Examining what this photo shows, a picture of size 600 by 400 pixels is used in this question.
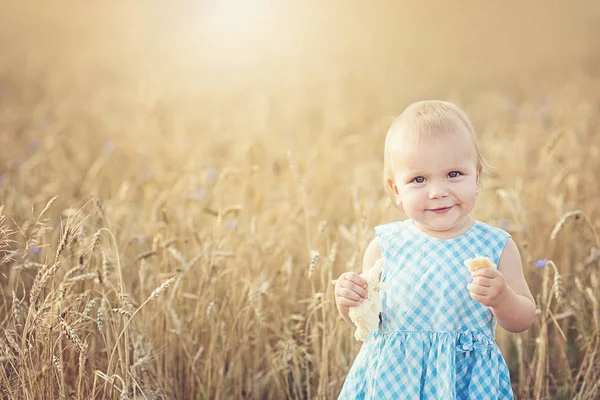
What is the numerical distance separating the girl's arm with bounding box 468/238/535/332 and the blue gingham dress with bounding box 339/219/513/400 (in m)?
0.04

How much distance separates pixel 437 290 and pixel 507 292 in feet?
0.69

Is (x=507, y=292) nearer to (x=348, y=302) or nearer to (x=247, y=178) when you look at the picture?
(x=348, y=302)

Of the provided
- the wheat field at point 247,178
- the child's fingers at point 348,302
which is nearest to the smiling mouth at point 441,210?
the child's fingers at point 348,302

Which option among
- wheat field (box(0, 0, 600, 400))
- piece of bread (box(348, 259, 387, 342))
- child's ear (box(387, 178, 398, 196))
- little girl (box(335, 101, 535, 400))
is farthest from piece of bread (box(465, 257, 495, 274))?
wheat field (box(0, 0, 600, 400))

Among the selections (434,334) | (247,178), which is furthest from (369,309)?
(247,178)

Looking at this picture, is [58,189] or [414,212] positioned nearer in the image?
[414,212]

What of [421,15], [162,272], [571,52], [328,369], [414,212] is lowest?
[328,369]

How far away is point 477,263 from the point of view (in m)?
1.92

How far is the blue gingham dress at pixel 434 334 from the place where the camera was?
2.04 m

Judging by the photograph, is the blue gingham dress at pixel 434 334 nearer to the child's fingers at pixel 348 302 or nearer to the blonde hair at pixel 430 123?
the child's fingers at pixel 348 302

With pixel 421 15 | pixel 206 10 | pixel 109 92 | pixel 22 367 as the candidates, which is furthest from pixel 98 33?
pixel 22 367

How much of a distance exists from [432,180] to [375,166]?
2783 mm

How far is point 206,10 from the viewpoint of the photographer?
9.08 metres

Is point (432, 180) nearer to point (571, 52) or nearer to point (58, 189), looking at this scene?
point (58, 189)
